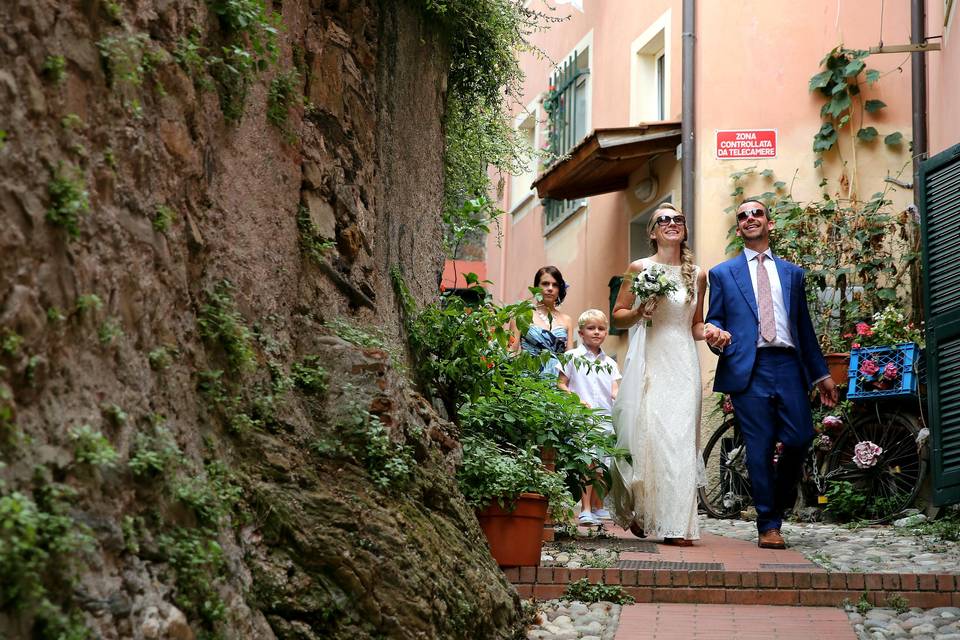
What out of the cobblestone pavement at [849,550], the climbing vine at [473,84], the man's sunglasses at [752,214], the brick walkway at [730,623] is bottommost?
the brick walkway at [730,623]

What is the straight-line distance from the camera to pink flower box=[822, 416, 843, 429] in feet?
37.3

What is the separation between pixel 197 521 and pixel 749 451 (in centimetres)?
516

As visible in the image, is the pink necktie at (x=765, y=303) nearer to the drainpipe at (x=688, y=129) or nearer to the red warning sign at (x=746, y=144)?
the drainpipe at (x=688, y=129)

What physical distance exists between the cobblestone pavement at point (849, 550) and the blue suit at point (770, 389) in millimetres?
463

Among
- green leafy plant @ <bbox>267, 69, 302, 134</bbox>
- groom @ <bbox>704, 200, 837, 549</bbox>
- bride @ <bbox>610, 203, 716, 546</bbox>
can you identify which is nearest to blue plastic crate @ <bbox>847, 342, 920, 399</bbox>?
groom @ <bbox>704, 200, 837, 549</bbox>

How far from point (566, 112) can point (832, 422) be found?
35.1 ft

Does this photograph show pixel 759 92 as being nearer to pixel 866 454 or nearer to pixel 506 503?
pixel 866 454

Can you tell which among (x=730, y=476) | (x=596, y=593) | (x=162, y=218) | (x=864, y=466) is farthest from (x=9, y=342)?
(x=730, y=476)

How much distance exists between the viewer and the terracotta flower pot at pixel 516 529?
274 inches

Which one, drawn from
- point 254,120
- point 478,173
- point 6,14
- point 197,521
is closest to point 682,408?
point 478,173

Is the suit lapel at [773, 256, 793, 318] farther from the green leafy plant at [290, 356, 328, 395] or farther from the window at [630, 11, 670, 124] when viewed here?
the window at [630, 11, 670, 124]

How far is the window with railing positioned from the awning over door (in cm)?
195

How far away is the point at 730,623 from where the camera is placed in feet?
20.9

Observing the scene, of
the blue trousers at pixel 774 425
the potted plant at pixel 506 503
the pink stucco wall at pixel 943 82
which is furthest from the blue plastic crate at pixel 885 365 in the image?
the potted plant at pixel 506 503
